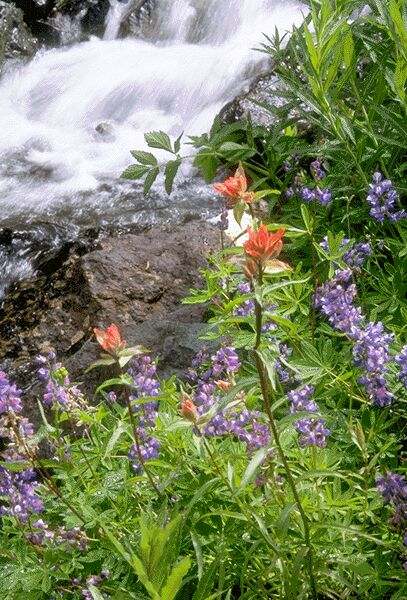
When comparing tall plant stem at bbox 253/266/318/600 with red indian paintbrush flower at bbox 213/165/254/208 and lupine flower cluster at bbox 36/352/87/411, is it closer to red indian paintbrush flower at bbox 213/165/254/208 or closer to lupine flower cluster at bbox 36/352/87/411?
red indian paintbrush flower at bbox 213/165/254/208

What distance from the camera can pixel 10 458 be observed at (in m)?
1.96

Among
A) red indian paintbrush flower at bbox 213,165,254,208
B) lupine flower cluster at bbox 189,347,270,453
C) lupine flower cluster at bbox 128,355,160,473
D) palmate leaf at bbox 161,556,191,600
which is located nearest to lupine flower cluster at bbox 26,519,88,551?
lupine flower cluster at bbox 128,355,160,473

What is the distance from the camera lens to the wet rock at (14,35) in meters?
8.85

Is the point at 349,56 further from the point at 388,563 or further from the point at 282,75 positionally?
the point at 388,563

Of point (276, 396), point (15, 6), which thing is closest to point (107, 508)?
point (276, 396)

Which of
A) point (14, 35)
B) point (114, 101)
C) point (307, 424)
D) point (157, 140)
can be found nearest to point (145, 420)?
point (307, 424)

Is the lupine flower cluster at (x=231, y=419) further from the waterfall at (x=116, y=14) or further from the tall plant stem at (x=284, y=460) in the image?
the waterfall at (x=116, y=14)

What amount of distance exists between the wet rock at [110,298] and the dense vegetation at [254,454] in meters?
0.87

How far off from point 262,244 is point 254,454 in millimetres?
567

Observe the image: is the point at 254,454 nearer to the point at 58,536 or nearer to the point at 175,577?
the point at 175,577

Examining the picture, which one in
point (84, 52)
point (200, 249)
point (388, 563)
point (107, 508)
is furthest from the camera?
point (84, 52)

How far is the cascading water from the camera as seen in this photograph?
18.7 ft

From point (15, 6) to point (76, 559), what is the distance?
27.1 ft

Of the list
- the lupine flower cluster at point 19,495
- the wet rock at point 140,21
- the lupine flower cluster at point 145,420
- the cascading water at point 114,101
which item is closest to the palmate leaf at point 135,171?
the lupine flower cluster at point 145,420
